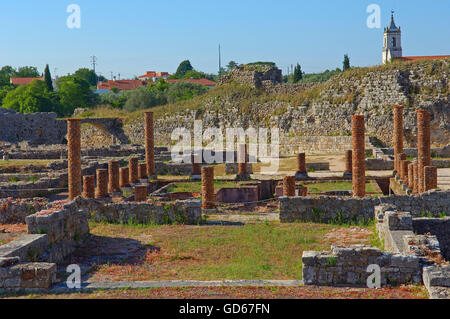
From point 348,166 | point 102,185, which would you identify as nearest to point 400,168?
point 348,166

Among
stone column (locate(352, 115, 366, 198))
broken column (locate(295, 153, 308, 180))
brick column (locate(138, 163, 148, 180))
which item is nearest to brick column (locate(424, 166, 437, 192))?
stone column (locate(352, 115, 366, 198))

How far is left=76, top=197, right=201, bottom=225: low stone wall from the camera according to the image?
54.0ft

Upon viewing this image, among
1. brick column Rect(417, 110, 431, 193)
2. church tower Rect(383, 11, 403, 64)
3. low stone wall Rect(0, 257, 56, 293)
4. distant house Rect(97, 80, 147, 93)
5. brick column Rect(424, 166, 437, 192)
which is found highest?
church tower Rect(383, 11, 403, 64)

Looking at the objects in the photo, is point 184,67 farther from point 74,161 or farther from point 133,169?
point 74,161

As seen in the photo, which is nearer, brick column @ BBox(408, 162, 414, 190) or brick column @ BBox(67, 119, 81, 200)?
brick column @ BBox(67, 119, 81, 200)

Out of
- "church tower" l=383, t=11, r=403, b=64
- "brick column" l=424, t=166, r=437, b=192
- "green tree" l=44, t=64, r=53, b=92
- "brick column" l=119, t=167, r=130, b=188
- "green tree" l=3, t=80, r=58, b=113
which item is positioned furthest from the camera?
"church tower" l=383, t=11, r=403, b=64

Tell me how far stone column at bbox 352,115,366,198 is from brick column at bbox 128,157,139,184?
9.58 metres

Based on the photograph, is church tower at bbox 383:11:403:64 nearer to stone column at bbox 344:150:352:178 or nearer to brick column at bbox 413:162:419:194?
stone column at bbox 344:150:352:178

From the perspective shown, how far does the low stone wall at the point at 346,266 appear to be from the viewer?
9852 millimetres

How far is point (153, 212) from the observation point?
16.5 meters

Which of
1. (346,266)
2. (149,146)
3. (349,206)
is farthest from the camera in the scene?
(149,146)

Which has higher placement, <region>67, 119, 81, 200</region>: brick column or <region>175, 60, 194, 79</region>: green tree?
<region>175, 60, 194, 79</region>: green tree

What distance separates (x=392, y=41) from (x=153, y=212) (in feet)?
257

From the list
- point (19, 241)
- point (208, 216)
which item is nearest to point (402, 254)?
point (19, 241)
